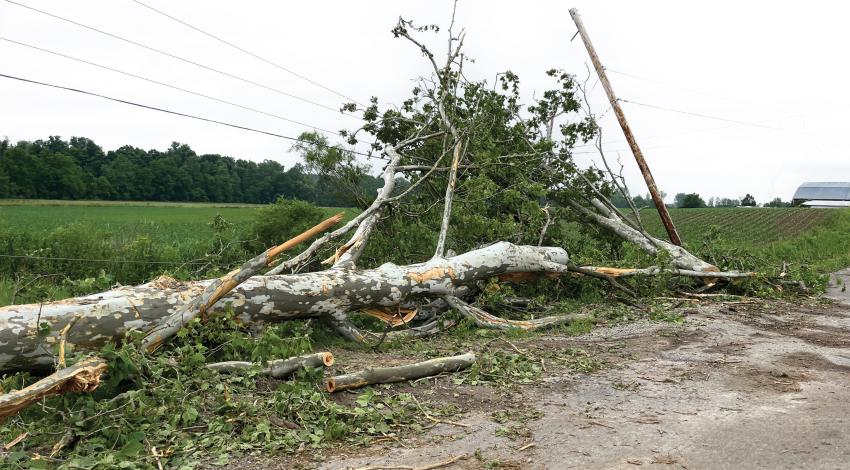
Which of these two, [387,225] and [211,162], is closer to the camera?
[387,225]

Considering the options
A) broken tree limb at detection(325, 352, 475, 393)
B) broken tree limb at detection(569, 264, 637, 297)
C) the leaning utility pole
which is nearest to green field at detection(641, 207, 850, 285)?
the leaning utility pole

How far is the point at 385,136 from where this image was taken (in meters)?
12.2

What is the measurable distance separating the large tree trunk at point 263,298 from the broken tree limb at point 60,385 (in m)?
0.57

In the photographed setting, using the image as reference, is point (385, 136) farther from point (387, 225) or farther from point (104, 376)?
point (104, 376)

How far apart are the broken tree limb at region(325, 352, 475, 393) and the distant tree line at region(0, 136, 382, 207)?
7451 mm

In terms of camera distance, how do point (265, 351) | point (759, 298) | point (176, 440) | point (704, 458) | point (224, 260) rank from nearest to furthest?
point (704, 458) < point (176, 440) < point (265, 351) < point (759, 298) < point (224, 260)

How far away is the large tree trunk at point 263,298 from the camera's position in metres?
4.67

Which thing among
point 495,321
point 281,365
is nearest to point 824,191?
point 495,321

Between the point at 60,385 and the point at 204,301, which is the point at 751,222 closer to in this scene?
the point at 204,301

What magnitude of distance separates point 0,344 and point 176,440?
176 centimetres

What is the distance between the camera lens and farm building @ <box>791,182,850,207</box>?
46.7m

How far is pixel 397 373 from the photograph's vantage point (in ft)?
15.9

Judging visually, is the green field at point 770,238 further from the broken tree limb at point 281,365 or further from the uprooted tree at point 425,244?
the broken tree limb at point 281,365

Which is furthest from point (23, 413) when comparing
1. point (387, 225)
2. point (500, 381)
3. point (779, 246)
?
point (779, 246)
